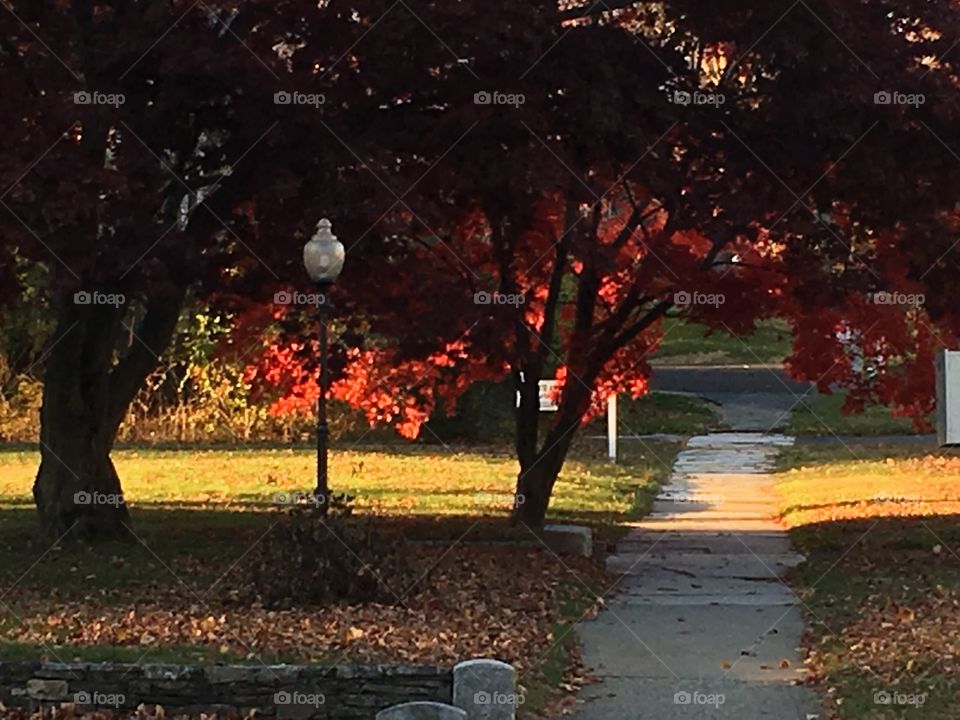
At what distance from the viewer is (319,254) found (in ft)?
40.8

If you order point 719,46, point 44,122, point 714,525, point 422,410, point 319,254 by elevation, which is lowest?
point 714,525

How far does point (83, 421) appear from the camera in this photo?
16.2 m

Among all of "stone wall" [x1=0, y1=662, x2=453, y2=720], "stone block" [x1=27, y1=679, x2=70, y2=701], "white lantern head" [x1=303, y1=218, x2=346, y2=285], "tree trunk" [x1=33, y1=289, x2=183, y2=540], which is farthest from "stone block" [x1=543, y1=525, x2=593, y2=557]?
"stone block" [x1=27, y1=679, x2=70, y2=701]

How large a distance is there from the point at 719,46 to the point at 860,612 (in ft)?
17.0

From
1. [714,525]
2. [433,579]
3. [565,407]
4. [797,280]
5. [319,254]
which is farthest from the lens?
[714,525]

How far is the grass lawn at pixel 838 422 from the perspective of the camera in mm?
33500

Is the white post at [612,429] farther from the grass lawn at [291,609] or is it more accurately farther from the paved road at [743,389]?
the paved road at [743,389]

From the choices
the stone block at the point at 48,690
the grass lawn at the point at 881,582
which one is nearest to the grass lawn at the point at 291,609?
the stone block at the point at 48,690

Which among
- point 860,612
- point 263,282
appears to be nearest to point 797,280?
point 860,612

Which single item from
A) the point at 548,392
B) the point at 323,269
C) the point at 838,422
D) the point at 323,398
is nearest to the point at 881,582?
the point at 323,398

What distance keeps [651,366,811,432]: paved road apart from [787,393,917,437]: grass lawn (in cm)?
36

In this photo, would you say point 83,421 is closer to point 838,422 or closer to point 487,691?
point 487,691

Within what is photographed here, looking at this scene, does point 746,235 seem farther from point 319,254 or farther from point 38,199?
point 38,199

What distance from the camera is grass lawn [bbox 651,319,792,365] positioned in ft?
155
